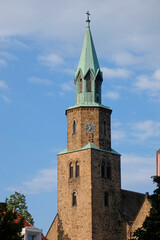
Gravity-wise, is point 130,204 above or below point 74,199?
above

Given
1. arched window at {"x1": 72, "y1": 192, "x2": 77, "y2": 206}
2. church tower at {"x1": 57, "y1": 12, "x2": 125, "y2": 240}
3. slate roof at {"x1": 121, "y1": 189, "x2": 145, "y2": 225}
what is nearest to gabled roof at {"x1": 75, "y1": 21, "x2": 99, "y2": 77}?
church tower at {"x1": 57, "y1": 12, "x2": 125, "y2": 240}

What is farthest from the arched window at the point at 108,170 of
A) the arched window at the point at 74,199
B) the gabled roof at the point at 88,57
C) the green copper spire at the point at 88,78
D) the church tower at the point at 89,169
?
the gabled roof at the point at 88,57

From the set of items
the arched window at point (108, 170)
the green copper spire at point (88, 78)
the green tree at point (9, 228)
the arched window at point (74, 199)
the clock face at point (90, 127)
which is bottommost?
the green tree at point (9, 228)

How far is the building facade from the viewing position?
6919 centimetres

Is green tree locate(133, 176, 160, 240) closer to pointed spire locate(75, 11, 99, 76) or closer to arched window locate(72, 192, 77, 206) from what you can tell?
arched window locate(72, 192, 77, 206)

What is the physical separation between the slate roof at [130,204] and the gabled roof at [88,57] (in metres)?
15.2

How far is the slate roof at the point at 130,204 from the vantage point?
72.9 metres

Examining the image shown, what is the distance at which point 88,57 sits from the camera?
75688mm

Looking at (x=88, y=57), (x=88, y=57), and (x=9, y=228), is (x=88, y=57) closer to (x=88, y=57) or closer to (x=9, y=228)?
(x=88, y=57)

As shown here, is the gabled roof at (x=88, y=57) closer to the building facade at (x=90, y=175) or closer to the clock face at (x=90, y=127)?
the building facade at (x=90, y=175)

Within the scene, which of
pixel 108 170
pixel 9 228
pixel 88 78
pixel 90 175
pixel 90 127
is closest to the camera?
pixel 9 228

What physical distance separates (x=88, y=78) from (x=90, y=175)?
1190 centimetres

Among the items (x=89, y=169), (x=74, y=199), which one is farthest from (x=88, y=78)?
(x=74, y=199)

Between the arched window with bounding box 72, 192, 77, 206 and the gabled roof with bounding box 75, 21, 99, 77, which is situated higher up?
the gabled roof with bounding box 75, 21, 99, 77
